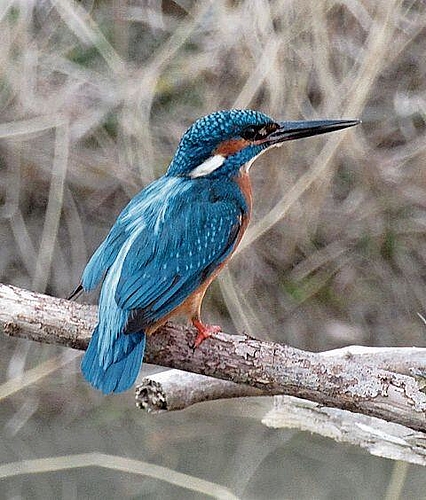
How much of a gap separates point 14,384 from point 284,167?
1.03 meters

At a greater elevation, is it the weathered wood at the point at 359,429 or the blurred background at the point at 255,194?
the blurred background at the point at 255,194

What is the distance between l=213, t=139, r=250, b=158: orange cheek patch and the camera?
1.72m

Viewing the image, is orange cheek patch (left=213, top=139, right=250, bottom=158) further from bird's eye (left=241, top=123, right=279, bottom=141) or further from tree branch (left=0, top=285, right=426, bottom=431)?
tree branch (left=0, top=285, right=426, bottom=431)

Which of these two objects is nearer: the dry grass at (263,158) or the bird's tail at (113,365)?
the bird's tail at (113,365)

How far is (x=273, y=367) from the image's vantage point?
1.47 m

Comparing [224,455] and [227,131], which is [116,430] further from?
[227,131]

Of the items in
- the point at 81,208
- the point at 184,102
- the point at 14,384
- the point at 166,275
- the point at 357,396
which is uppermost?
the point at 184,102

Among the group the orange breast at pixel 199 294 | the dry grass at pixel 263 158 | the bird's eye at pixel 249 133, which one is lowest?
the orange breast at pixel 199 294

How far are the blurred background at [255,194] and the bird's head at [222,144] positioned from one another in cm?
114

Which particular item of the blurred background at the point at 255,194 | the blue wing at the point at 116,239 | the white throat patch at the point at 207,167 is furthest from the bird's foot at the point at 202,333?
the blurred background at the point at 255,194

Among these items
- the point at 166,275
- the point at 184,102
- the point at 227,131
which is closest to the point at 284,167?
the point at 184,102

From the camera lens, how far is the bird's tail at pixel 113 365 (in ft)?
4.70

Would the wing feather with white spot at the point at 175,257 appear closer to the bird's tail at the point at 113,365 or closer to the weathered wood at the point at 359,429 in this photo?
the bird's tail at the point at 113,365

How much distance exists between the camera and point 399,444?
1854 mm
